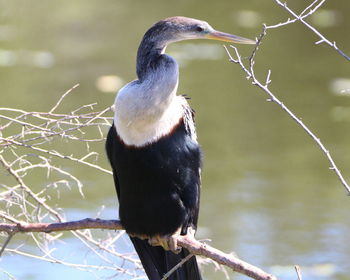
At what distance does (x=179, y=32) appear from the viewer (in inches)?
121

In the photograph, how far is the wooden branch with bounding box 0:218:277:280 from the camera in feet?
8.13

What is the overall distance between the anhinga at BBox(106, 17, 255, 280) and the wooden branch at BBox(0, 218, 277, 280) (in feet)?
0.34

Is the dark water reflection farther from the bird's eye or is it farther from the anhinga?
the bird's eye

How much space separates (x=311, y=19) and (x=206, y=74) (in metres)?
1.63

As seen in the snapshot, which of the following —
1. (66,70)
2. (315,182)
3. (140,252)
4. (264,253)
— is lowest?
(140,252)

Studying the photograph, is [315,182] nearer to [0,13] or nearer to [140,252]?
[140,252]

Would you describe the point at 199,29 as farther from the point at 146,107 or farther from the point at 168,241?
the point at 168,241

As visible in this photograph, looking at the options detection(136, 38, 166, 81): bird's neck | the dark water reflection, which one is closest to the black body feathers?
detection(136, 38, 166, 81): bird's neck

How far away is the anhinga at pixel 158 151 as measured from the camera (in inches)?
115

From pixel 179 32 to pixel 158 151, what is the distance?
43 centimetres

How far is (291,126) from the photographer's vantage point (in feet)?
23.7

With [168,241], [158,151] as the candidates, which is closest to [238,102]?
[168,241]

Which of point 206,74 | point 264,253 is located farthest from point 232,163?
point 206,74

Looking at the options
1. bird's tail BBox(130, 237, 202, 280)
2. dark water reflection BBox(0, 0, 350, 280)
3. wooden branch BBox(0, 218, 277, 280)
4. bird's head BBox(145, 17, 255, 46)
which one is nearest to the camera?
wooden branch BBox(0, 218, 277, 280)
